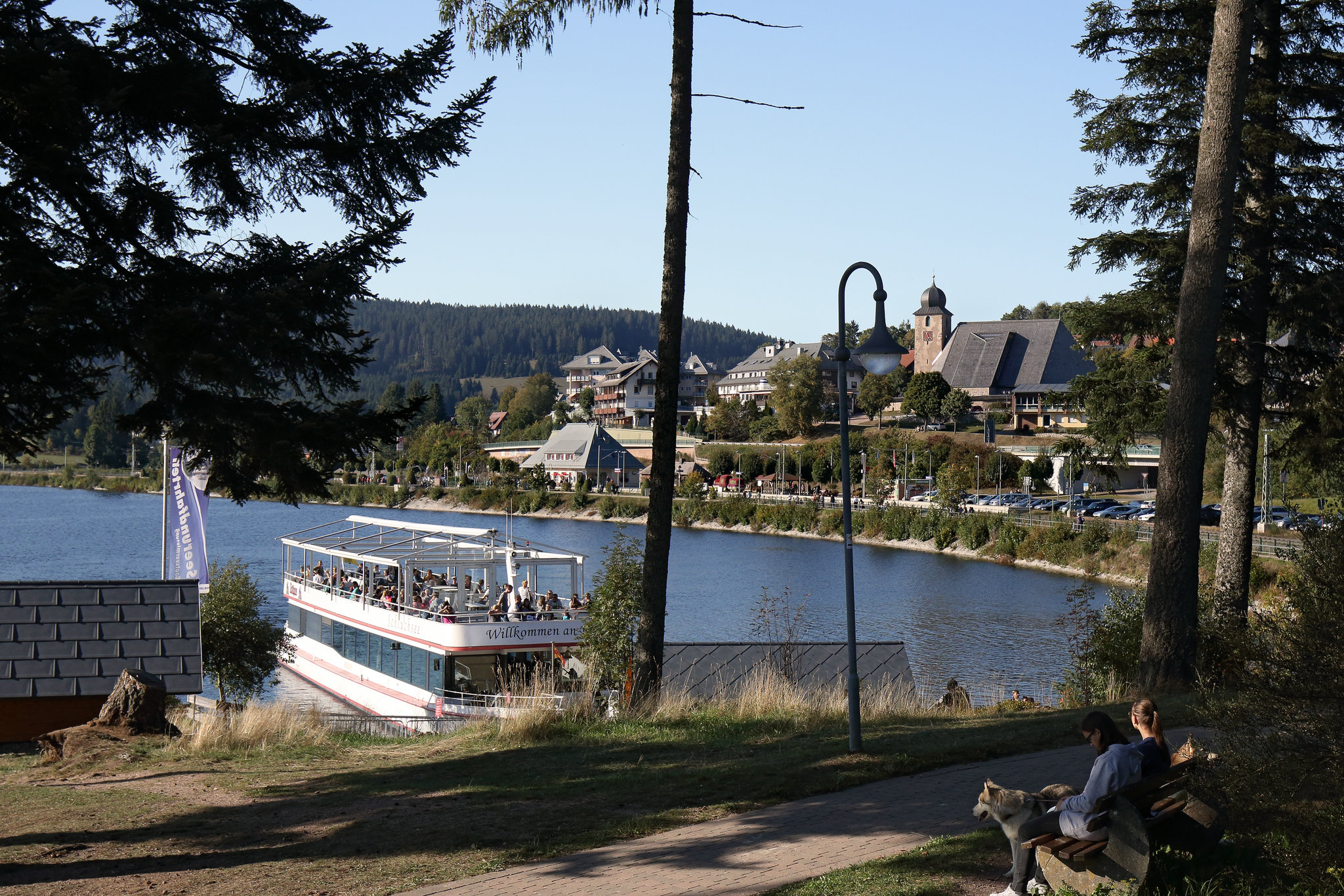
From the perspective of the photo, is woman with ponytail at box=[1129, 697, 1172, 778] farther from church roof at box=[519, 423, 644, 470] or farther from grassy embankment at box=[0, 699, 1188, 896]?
church roof at box=[519, 423, 644, 470]

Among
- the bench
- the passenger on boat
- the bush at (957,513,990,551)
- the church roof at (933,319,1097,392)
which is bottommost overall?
the bush at (957,513,990,551)

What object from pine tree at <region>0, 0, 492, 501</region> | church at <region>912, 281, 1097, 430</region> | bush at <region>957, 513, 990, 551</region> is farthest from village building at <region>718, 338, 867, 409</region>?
pine tree at <region>0, 0, 492, 501</region>

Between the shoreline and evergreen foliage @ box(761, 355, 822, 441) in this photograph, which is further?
evergreen foliage @ box(761, 355, 822, 441)

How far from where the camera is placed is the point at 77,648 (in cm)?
1205

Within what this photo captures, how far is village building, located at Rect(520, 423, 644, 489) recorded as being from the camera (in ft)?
374

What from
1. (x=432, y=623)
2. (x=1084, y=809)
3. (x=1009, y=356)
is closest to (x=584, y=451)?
(x=1009, y=356)

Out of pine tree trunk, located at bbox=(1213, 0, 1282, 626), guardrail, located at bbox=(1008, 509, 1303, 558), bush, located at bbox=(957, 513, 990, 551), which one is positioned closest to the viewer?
pine tree trunk, located at bbox=(1213, 0, 1282, 626)

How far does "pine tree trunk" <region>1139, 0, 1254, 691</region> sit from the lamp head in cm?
476

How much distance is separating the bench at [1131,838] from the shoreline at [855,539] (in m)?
23.0

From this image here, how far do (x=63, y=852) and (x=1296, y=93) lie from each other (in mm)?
17741

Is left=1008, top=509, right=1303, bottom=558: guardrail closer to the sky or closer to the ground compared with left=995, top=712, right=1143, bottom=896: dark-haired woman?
closer to the ground

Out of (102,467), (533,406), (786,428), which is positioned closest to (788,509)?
(786,428)

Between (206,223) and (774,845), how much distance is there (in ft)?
20.6

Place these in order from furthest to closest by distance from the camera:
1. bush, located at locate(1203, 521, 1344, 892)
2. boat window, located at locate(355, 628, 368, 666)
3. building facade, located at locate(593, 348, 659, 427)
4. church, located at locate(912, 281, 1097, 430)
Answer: building facade, located at locate(593, 348, 659, 427), church, located at locate(912, 281, 1097, 430), boat window, located at locate(355, 628, 368, 666), bush, located at locate(1203, 521, 1344, 892)
